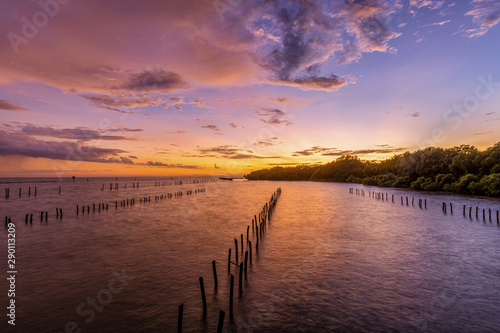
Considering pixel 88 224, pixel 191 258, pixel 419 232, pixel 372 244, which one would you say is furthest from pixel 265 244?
pixel 88 224

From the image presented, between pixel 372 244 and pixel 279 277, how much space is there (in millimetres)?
13822

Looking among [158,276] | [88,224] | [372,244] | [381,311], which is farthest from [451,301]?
[88,224]

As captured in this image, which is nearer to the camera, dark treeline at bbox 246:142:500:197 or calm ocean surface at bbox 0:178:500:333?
calm ocean surface at bbox 0:178:500:333

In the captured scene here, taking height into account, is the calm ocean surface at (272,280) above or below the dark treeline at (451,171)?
below

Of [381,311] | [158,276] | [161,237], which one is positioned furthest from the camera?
[161,237]

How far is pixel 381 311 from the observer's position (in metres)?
13.5

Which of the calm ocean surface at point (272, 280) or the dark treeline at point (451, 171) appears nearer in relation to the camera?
the calm ocean surface at point (272, 280)

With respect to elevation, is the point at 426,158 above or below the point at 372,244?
above

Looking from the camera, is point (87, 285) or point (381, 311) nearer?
point (381, 311)

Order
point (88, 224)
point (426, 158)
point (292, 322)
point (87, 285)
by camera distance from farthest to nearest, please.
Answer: point (426, 158), point (88, 224), point (87, 285), point (292, 322)

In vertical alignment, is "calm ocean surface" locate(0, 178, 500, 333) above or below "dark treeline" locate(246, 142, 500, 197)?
below

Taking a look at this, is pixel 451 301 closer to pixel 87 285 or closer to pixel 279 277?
pixel 279 277

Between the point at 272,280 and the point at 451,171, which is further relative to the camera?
the point at 451,171

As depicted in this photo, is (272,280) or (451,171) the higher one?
(451,171)
